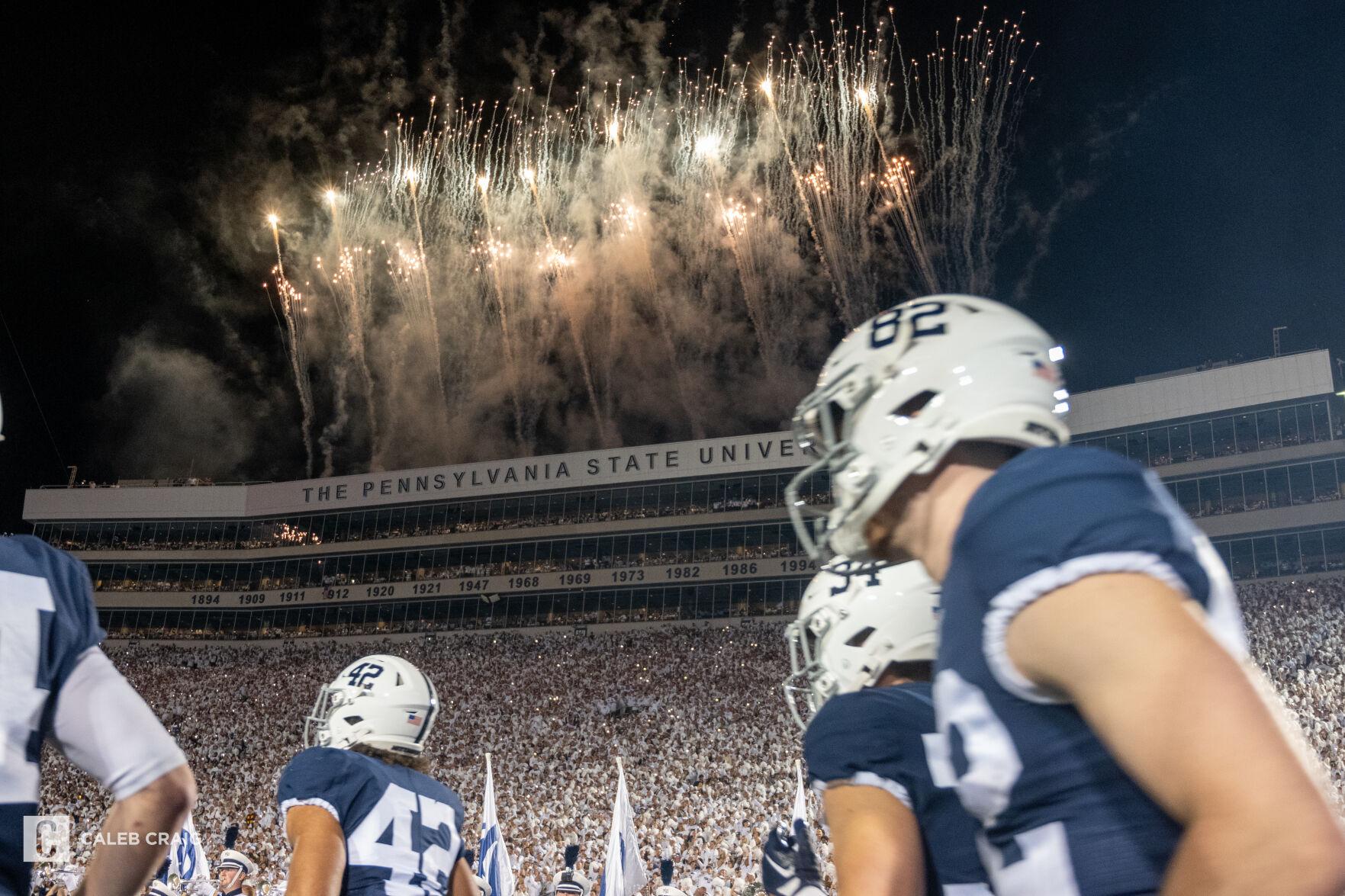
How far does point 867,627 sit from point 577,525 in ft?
149

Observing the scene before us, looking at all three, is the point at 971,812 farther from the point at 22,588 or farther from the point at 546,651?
the point at 546,651

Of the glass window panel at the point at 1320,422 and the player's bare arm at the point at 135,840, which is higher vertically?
the glass window panel at the point at 1320,422

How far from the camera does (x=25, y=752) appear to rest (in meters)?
1.99

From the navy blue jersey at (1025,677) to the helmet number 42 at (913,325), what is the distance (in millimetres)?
469

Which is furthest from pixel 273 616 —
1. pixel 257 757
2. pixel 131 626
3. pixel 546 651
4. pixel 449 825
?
pixel 449 825

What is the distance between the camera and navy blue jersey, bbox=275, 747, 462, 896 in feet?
10.9

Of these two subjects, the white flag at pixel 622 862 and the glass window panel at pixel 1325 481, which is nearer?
the white flag at pixel 622 862

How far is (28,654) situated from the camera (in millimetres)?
2012

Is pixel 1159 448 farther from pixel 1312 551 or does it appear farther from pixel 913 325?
pixel 913 325

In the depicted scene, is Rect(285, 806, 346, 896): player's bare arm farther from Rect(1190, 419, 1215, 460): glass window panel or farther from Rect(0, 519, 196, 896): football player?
Rect(1190, 419, 1215, 460): glass window panel

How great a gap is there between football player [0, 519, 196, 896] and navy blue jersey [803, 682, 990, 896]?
1.24m

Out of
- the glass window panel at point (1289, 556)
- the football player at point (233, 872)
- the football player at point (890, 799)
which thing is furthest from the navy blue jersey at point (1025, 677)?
the glass window panel at point (1289, 556)

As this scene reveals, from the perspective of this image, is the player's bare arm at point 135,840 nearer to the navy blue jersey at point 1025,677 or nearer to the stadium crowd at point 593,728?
the navy blue jersey at point 1025,677

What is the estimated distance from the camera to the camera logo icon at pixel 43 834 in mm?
1952
